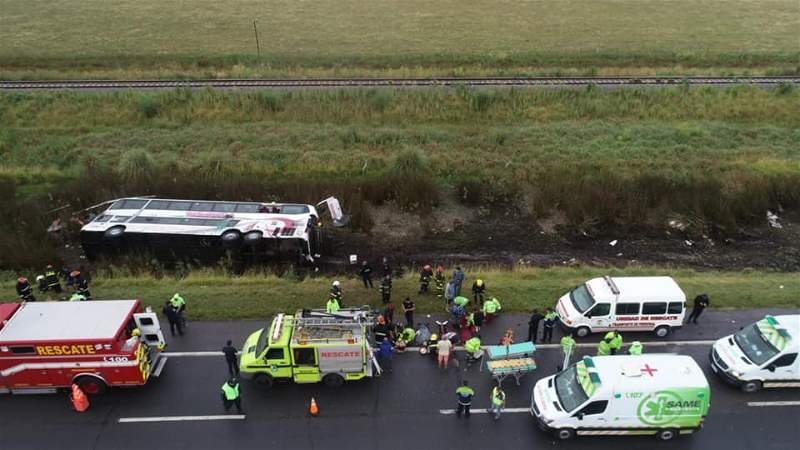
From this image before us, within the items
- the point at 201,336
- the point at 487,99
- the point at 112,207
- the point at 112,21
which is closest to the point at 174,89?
the point at 112,207

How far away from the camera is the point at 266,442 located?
15.4 m

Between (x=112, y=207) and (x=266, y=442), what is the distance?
1493 cm

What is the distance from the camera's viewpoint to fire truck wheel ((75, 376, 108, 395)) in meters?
16.6

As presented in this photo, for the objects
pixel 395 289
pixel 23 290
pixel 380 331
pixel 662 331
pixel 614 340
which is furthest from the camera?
pixel 395 289

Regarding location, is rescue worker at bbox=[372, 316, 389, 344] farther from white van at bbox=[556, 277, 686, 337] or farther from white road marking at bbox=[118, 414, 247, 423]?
white van at bbox=[556, 277, 686, 337]

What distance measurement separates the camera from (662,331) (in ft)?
62.9

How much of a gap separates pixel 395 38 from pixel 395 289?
45079 mm

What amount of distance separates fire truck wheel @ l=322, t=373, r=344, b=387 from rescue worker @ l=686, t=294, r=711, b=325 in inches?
474

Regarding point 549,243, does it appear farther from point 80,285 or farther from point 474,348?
point 80,285

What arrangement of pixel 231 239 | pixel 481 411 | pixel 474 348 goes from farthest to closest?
1. pixel 231 239
2. pixel 474 348
3. pixel 481 411

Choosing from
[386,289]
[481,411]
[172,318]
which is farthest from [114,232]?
[481,411]

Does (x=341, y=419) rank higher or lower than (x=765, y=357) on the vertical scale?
lower

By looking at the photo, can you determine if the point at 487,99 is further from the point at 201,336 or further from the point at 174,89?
the point at 201,336

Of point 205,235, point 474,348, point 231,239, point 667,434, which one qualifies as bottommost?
point 667,434
